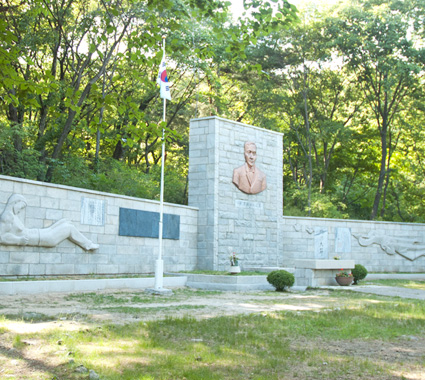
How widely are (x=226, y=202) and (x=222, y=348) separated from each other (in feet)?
42.3

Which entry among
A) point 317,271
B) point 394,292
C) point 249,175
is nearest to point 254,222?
point 249,175

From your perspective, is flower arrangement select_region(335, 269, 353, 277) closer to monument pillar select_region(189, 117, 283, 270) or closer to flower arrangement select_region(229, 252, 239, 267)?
flower arrangement select_region(229, 252, 239, 267)

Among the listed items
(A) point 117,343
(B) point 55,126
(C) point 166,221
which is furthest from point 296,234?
(A) point 117,343

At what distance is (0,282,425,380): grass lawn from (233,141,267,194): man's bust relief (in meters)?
10.3

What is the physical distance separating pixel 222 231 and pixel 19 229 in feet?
26.7

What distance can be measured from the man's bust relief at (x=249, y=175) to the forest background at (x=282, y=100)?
4.27 meters

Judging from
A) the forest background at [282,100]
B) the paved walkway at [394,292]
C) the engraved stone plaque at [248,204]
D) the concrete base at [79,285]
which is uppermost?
the forest background at [282,100]

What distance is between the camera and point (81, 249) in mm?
14312

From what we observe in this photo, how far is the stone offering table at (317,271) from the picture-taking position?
54.7 ft

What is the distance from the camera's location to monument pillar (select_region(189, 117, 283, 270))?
18.7 metres

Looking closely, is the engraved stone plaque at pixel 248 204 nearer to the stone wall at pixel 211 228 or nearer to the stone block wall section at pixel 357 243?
the stone wall at pixel 211 228

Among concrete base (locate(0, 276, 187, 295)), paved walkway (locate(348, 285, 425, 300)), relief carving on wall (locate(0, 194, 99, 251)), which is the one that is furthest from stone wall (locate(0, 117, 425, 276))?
paved walkway (locate(348, 285, 425, 300))

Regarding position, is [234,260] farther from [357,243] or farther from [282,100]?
[282,100]

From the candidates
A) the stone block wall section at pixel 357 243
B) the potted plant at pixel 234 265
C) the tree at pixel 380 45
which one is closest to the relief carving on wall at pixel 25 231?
the potted plant at pixel 234 265
